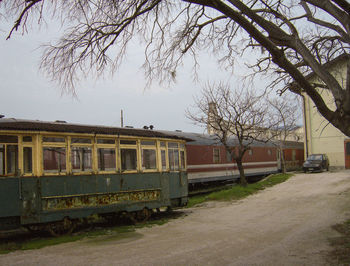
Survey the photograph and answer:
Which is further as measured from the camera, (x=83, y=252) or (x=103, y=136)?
(x=103, y=136)

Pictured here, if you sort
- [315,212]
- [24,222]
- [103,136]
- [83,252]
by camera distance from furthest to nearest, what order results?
[315,212]
[103,136]
[24,222]
[83,252]

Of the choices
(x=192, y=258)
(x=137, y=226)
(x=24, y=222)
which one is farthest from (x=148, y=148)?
(x=192, y=258)

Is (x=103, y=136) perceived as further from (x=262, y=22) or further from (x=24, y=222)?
(x=262, y=22)

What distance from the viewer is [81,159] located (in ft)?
34.0

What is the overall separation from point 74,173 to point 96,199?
101 centimetres

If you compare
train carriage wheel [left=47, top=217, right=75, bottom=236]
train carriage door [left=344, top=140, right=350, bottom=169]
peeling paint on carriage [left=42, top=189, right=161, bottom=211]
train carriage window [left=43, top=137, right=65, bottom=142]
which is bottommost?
train carriage wheel [left=47, top=217, right=75, bottom=236]

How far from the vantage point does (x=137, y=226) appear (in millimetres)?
11164

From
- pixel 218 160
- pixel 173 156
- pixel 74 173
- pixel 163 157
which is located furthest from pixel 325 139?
pixel 74 173

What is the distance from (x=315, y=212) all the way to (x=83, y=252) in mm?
7721

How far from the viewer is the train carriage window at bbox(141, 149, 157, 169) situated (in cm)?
1201

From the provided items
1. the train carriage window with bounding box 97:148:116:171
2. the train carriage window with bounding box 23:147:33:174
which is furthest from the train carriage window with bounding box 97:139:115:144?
the train carriage window with bounding box 23:147:33:174

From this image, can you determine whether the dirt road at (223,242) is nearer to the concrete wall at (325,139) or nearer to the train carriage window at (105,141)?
the train carriage window at (105,141)

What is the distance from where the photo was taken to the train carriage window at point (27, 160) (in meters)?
9.28

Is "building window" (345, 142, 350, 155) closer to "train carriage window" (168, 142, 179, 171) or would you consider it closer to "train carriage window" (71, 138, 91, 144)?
"train carriage window" (168, 142, 179, 171)
